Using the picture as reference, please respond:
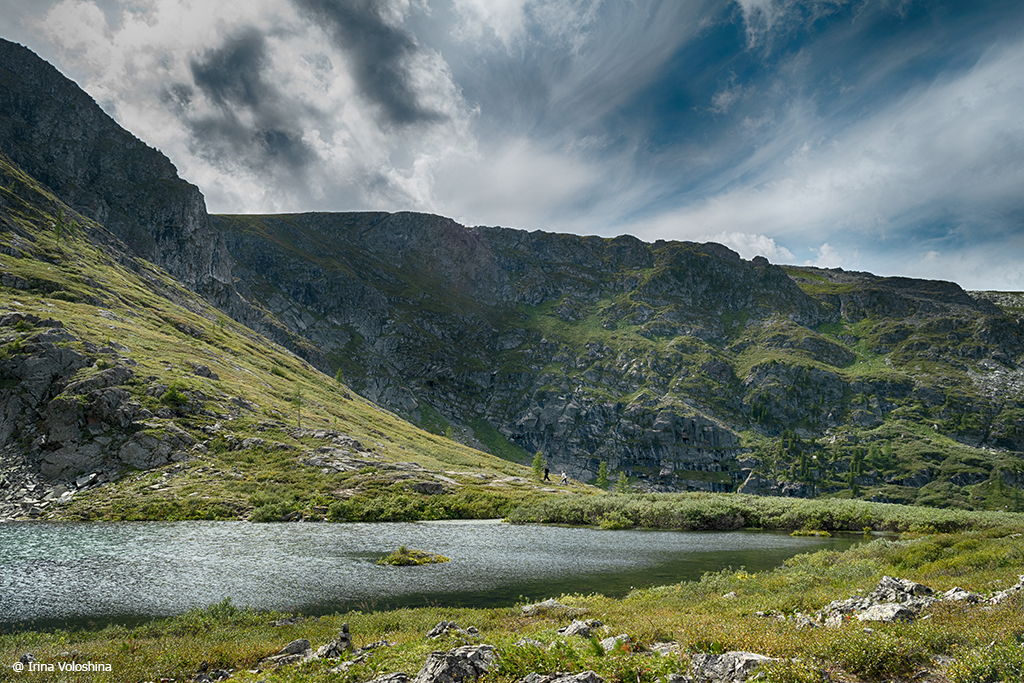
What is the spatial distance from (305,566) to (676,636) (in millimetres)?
32721

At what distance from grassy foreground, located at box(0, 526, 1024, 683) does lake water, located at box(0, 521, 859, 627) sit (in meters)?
5.18

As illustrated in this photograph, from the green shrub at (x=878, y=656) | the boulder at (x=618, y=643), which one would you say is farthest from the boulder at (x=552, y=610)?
the green shrub at (x=878, y=656)

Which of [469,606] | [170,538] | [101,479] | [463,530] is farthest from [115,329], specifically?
[469,606]

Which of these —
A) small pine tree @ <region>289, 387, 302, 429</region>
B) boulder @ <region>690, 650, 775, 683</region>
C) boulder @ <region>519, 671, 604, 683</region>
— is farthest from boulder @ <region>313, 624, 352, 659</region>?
small pine tree @ <region>289, 387, 302, 429</region>

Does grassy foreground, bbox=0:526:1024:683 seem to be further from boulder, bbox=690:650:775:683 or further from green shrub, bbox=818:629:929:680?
boulder, bbox=690:650:775:683

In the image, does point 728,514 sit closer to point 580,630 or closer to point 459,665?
point 580,630

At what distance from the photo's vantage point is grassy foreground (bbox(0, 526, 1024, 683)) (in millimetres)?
10945

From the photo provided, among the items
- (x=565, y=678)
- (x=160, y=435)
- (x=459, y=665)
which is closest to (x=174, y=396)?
(x=160, y=435)

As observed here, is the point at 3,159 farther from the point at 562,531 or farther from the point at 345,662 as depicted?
the point at 345,662

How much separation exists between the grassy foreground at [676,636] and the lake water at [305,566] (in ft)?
17.0

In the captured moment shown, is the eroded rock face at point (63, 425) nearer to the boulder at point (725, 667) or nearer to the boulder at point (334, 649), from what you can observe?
the boulder at point (334, 649)

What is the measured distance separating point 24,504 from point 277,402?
58344 millimetres

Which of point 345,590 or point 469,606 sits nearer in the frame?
point 469,606

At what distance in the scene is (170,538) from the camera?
46594 mm
